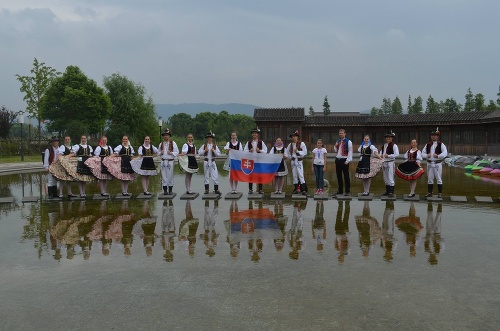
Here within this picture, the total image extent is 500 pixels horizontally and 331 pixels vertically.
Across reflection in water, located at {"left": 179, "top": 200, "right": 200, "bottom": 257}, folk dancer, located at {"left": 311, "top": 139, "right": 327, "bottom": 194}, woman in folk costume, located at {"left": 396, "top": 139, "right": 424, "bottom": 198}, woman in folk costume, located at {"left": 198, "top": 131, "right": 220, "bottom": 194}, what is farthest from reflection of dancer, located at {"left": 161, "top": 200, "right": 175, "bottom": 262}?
woman in folk costume, located at {"left": 396, "top": 139, "right": 424, "bottom": 198}

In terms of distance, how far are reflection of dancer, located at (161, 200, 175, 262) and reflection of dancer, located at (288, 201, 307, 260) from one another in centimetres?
172

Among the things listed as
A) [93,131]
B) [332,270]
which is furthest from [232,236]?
[93,131]

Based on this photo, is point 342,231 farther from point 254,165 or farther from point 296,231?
point 254,165

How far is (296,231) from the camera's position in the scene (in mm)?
7457

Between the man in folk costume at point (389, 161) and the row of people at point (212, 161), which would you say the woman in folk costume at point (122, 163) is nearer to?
the row of people at point (212, 161)

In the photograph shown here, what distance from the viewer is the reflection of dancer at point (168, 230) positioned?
19.9 ft

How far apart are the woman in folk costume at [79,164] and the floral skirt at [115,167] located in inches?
19.7

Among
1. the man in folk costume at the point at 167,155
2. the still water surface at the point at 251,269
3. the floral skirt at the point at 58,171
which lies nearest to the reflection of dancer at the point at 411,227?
the still water surface at the point at 251,269

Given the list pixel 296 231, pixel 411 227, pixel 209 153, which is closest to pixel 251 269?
pixel 296 231

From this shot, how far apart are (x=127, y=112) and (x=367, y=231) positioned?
38407 millimetres

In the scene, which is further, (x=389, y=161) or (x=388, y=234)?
(x=389, y=161)

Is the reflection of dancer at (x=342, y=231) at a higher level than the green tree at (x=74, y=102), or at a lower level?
lower

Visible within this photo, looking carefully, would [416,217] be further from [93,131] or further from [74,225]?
[93,131]

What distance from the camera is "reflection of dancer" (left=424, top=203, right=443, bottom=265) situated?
593 centimetres
